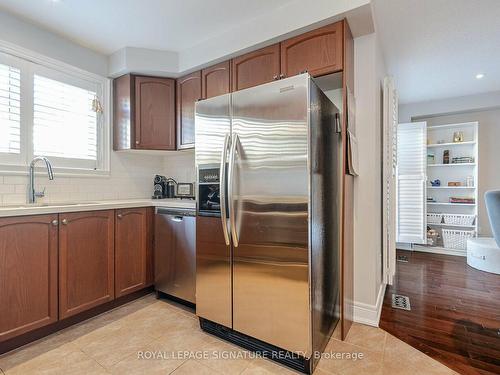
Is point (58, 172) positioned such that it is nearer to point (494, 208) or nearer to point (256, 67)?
point (256, 67)

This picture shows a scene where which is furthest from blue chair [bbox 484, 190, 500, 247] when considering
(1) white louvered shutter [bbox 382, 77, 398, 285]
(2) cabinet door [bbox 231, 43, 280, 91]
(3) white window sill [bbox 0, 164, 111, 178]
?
(3) white window sill [bbox 0, 164, 111, 178]

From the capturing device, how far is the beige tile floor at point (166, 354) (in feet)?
5.12

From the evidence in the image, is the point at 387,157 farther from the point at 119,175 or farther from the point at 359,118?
the point at 119,175

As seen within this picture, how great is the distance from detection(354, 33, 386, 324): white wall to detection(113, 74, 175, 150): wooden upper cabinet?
187cm

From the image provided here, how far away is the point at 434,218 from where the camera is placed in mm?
4336

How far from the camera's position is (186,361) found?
164cm

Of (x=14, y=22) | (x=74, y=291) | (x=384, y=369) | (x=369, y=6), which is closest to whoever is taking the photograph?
(x=384, y=369)

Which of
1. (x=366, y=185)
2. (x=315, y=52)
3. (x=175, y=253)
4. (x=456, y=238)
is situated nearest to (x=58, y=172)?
(x=175, y=253)

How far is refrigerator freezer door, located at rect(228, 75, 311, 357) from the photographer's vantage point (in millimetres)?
1479

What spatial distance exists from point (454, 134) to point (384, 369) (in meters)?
4.17

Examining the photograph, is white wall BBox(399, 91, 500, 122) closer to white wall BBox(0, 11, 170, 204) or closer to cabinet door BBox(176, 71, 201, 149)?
cabinet door BBox(176, 71, 201, 149)

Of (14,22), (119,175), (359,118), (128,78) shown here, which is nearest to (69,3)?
(14,22)

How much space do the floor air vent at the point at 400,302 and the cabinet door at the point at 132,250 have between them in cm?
233

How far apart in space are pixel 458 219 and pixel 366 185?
317 centimetres
